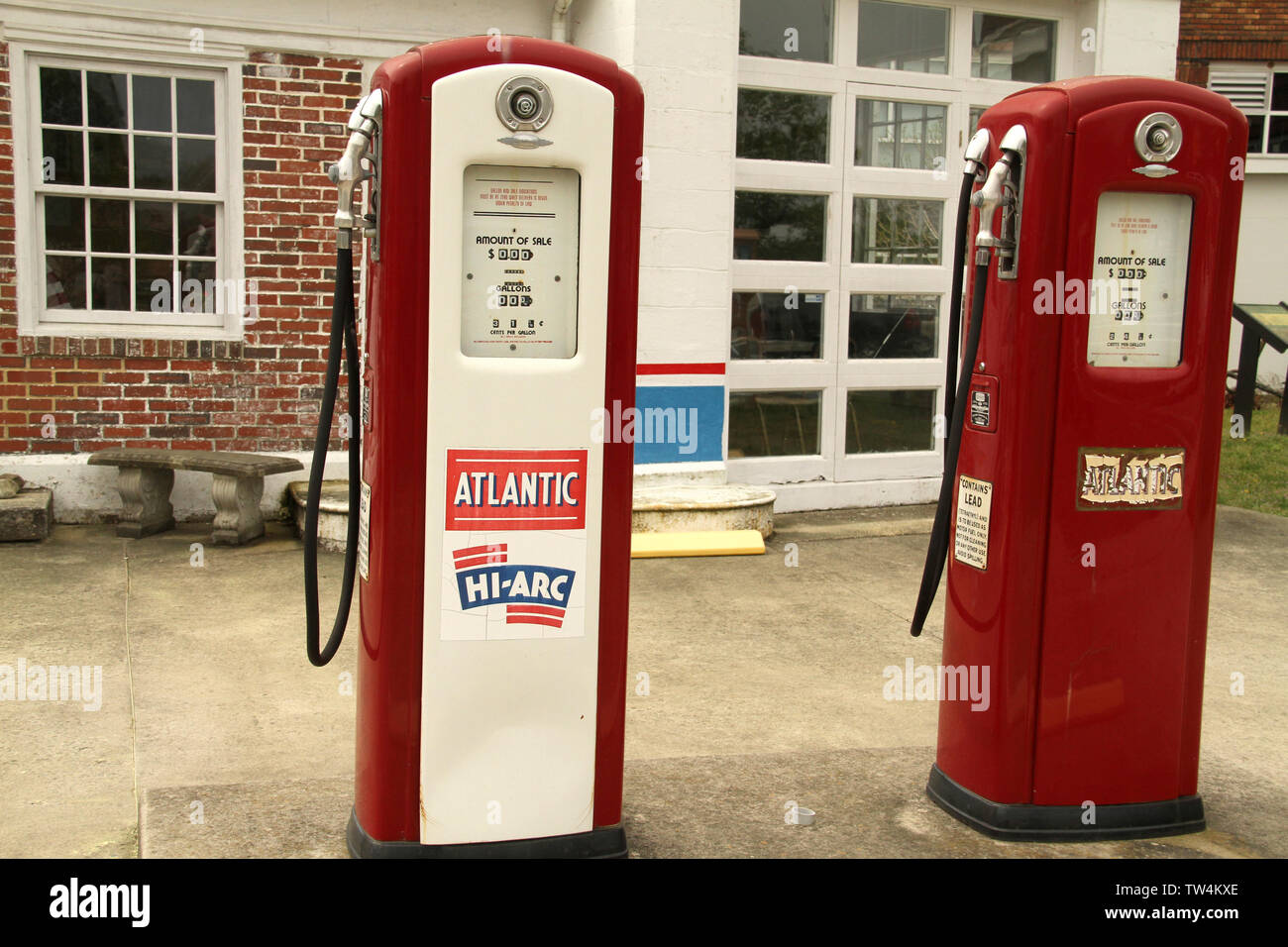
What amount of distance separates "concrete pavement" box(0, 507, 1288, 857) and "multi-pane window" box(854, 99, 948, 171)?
2773mm

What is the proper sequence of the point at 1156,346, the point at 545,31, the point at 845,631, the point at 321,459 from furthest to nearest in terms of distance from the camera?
1. the point at 545,31
2. the point at 845,631
3. the point at 1156,346
4. the point at 321,459

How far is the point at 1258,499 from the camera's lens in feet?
30.9

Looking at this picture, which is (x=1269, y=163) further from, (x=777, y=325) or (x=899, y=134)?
(x=777, y=325)

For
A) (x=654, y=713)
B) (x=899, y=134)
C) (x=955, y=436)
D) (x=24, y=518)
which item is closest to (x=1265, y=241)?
(x=899, y=134)

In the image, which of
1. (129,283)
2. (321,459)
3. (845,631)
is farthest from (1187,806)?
(129,283)

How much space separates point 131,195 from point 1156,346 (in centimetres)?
583

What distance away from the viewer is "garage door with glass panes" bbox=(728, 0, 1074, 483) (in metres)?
7.89

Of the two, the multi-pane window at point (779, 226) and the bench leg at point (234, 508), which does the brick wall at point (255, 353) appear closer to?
the bench leg at point (234, 508)

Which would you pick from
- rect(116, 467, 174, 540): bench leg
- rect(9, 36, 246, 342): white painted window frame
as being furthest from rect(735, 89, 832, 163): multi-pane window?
rect(116, 467, 174, 540): bench leg

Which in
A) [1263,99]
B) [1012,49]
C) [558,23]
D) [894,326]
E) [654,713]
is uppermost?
[1263,99]

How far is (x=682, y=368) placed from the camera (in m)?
7.50

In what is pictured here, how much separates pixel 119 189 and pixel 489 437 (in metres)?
5.13

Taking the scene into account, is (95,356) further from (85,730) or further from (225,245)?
(85,730)

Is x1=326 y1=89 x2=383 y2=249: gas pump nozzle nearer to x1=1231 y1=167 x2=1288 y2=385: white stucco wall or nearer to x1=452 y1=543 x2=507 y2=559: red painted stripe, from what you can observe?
x1=452 y1=543 x2=507 y2=559: red painted stripe
